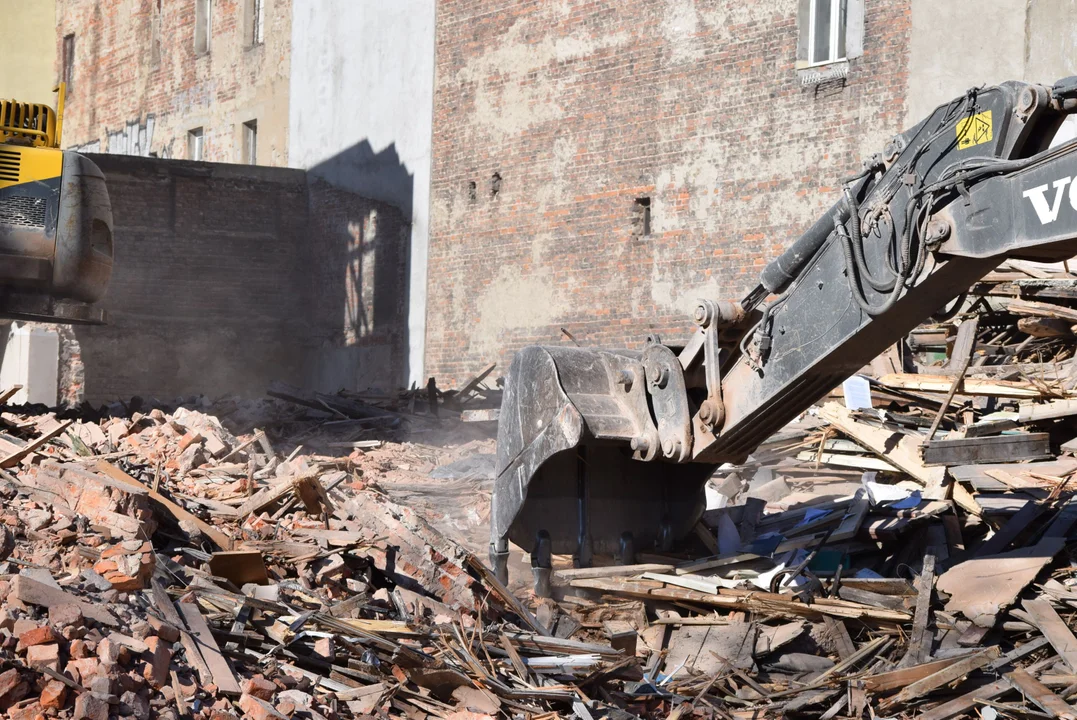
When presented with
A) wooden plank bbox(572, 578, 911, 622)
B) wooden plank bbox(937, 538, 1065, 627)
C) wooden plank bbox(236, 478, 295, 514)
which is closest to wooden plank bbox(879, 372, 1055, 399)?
wooden plank bbox(937, 538, 1065, 627)

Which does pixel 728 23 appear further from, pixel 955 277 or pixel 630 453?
pixel 955 277

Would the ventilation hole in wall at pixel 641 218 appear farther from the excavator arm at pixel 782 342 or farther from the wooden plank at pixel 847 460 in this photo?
the excavator arm at pixel 782 342

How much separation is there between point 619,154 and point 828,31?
316 centimetres

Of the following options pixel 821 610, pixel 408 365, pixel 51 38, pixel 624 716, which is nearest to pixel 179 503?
pixel 624 716

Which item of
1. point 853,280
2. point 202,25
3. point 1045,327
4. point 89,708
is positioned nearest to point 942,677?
point 853,280

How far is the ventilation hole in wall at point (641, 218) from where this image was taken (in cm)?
1609

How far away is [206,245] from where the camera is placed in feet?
68.4

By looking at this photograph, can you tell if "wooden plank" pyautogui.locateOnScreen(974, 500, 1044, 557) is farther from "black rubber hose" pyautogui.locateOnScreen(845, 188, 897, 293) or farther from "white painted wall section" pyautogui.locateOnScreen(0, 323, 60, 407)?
"white painted wall section" pyautogui.locateOnScreen(0, 323, 60, 407)

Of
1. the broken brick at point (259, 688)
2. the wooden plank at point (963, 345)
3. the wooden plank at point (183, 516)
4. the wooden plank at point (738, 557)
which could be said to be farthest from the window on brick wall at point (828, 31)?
the broken brick at point (259, 688)

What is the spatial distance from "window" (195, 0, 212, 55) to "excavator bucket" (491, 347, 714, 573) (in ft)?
65.5

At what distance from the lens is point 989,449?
27.6 ft

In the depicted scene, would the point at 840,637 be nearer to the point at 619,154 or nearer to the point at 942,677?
the point at 942,677

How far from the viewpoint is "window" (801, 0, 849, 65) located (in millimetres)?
14242

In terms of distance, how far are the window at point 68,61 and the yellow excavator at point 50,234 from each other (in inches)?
742
